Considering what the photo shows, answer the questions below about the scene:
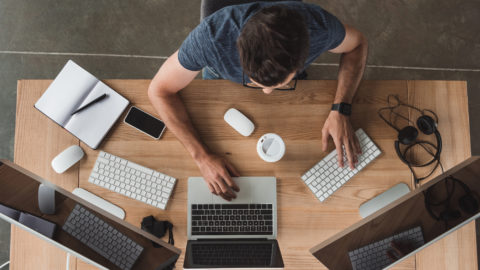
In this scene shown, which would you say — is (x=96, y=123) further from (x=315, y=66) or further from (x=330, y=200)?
(x=315, y=66)

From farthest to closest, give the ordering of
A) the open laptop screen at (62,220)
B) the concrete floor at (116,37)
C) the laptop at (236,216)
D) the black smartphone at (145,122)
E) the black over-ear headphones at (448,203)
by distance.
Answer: the concrete floor at (116,37) → the black smartphone at (145,122) → the laptop at (236,216) → the black over-ear headphones at (448,203) → the open laptop screen at (62,220)

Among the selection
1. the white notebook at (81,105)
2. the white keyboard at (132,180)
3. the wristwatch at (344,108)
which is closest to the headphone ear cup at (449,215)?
the wristwatch at (344,108)

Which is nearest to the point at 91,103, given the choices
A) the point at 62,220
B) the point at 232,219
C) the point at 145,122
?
the point at 145,122

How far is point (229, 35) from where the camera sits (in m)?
1.04

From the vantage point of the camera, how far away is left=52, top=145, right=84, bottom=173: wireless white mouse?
121cm

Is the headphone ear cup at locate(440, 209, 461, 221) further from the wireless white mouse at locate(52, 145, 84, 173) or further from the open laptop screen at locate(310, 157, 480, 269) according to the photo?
the wireless white mouse at locate(52, 145, 84, 173)

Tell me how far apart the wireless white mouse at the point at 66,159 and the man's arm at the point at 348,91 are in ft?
2.82

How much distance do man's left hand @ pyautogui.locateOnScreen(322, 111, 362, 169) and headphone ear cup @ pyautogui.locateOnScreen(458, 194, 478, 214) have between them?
13.4 inches

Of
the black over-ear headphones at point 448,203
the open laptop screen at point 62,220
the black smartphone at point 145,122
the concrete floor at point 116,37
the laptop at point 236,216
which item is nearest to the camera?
the open laptop screen at point 62,220

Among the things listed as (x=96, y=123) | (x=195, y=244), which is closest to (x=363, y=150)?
(x=195, y=244)

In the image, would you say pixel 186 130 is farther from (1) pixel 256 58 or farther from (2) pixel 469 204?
(2) pixel 469 204

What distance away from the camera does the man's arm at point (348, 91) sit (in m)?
1.22

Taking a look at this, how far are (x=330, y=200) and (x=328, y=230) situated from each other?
10 cm

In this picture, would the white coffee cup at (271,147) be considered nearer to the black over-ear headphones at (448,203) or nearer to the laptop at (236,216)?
the laptop at (236,216)
